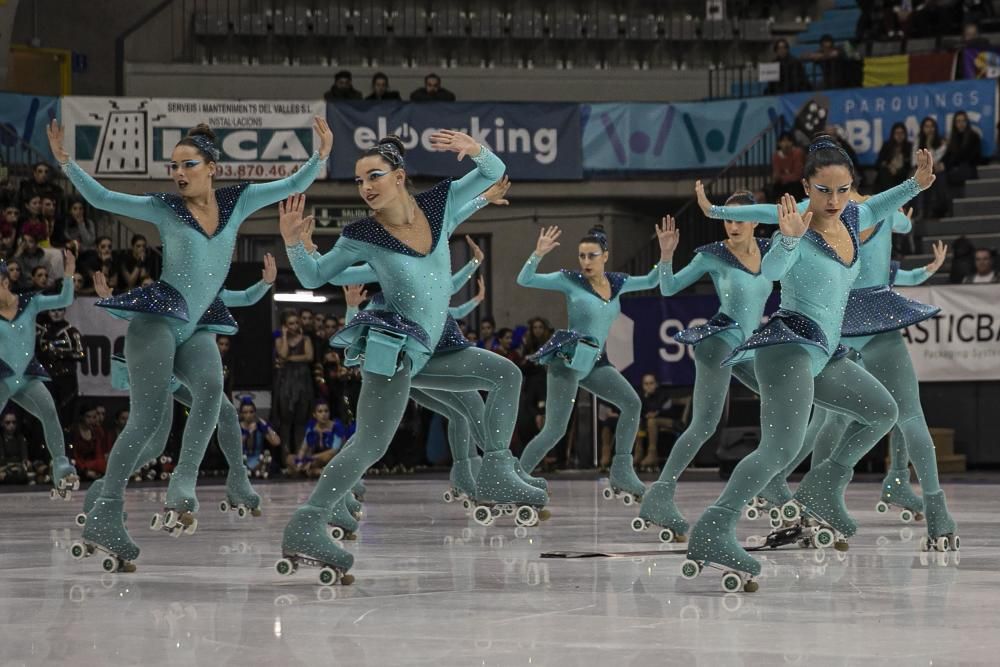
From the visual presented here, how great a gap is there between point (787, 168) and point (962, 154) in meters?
1.91

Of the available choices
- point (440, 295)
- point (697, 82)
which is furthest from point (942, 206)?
point (440, 295)

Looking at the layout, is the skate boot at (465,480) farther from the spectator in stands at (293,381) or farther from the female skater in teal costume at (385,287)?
the spectator in stands at (293,381)

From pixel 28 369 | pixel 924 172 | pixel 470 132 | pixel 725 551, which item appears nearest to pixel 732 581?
pixel 725 551

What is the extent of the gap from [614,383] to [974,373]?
6305 mm

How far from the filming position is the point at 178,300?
6.60m

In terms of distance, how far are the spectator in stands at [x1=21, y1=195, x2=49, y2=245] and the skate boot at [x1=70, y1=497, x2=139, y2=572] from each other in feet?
32.1

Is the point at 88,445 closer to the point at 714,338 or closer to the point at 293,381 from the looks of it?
the point at 293,381

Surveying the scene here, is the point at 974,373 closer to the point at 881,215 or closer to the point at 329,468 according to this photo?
the point at 881,215

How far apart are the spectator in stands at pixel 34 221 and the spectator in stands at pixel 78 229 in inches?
15.4

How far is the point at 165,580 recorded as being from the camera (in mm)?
5852

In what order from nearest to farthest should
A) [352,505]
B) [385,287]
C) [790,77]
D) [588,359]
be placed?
[385,287], [352,505], [588,359], [790,77]

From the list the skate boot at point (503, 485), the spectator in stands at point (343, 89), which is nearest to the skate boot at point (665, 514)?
the skate boot at point (503, 485)

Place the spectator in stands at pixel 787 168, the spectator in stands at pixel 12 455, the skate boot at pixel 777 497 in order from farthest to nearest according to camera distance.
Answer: the spectator in stands at pixel 787 168, the spectator in stands at pixel 12 455, the skate boot at pixel 777 497

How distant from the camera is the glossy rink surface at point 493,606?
4004 mm
